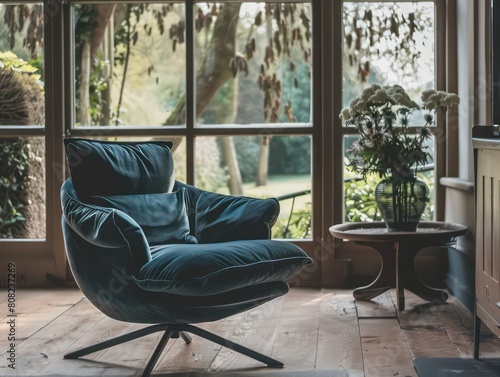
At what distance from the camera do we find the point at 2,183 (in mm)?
4801

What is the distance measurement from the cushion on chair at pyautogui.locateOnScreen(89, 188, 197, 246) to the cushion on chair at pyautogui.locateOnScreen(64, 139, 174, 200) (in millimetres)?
46

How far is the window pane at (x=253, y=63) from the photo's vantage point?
4754 millimetres

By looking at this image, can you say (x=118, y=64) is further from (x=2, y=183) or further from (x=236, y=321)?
(x=236, y=321)

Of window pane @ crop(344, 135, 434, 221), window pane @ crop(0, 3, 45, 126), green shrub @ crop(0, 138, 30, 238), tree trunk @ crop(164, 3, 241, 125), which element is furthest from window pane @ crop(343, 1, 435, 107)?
green shrub @ crop(0, 138, 30, 238)

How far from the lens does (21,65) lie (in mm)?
4785

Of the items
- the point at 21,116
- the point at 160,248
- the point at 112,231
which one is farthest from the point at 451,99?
the point at 21,116

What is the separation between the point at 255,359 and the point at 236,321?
75cm

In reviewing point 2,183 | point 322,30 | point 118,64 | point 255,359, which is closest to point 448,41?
point 322,30

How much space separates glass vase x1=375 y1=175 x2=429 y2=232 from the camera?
392 cm

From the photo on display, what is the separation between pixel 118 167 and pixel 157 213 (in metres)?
0.25

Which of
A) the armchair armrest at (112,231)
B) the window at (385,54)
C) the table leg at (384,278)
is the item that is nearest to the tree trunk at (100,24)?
the window at (385,54)

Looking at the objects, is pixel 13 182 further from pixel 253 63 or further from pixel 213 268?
pixel 213 268

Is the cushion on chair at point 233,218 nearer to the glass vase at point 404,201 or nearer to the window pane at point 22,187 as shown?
the glass vase at point 404,201

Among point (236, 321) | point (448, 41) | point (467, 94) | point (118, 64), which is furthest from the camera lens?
point (118, 64)
